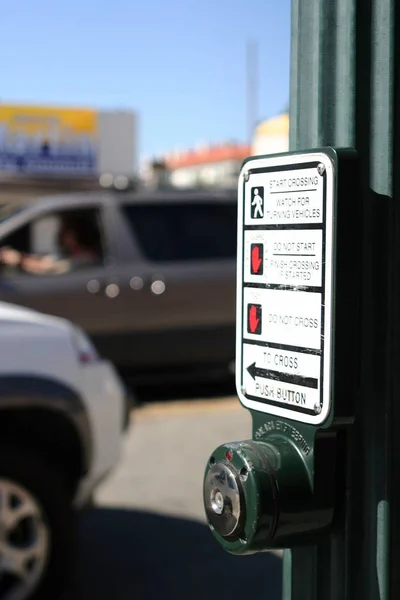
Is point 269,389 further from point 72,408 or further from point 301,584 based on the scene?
point 72,408

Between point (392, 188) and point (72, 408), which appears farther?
point (72, 408)

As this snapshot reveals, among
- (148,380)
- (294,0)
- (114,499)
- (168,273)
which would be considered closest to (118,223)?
(168,273)

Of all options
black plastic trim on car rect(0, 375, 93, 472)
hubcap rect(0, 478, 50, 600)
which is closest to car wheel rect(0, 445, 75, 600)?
hubcap rect(0, 478, 50, 600)

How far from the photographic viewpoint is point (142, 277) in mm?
8227

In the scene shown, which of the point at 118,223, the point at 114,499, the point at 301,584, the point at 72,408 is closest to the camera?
the point at 301,584

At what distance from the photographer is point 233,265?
28.1ft

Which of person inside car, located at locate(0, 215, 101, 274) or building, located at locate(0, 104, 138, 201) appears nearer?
person inside car, located at locate(0, 215, 101, 274)

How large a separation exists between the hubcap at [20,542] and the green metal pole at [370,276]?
2.57m

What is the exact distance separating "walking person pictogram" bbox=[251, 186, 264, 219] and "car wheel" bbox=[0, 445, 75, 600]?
8.43ft

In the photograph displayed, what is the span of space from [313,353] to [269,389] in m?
0.14

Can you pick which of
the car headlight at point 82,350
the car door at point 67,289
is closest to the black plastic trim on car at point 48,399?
the car headlight at point 82,350

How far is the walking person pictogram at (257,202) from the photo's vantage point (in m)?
1.41

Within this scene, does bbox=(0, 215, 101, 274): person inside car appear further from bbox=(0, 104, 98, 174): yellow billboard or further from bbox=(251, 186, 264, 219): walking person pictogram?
bbox=(0, 104, 98, 174): yellow billboard

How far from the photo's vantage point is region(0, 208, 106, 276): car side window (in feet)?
26.6
